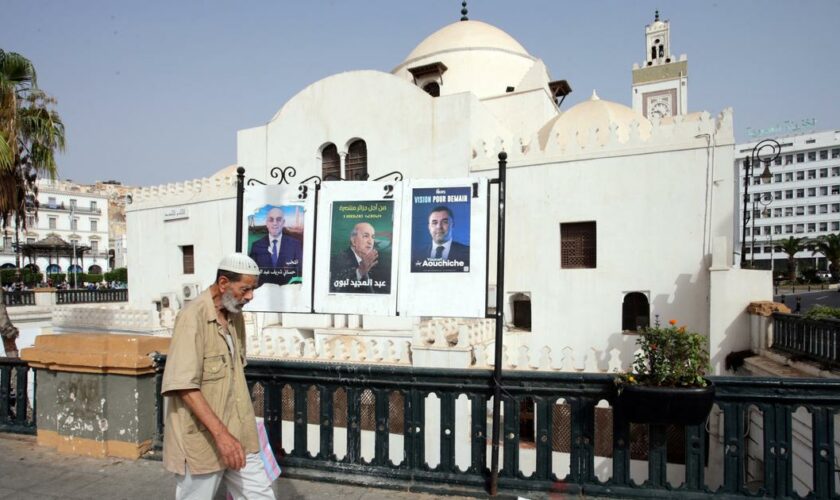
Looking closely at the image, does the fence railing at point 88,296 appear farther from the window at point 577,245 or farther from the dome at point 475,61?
the window at point 577,245

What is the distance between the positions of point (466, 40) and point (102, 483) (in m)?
21.2

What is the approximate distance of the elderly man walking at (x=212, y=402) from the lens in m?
2.38

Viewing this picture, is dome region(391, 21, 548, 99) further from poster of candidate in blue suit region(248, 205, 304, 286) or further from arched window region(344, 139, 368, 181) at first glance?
poster of candidate in blue suit region(248, 205, 304, 286)

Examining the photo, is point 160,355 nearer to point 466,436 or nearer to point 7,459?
point 7,459

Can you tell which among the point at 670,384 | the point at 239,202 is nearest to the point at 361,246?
the point at 239,202

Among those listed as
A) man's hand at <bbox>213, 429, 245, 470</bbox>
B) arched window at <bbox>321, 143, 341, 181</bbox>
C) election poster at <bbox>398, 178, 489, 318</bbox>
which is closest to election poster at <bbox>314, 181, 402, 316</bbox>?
election poster at <bbox>398, 178, 489, 318</bbox>

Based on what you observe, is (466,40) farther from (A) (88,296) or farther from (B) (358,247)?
(A) (88,296)

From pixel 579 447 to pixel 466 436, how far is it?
7.32m

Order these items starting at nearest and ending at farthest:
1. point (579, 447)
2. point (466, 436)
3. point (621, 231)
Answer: point (579, 447)
point (466, 436)
point (621, 231)

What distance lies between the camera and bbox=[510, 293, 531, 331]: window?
14188 mm

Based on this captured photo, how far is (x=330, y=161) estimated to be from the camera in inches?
674

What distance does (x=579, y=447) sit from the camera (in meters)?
3.44

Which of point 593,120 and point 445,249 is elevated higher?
point 593,120

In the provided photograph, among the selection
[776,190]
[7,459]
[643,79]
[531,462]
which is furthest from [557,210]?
[776,190]
